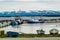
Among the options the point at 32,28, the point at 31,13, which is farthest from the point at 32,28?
the point at 31,13

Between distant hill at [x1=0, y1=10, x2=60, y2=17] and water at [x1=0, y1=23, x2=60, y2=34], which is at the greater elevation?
distant hill at [x1=0, y1=10, x2=60, y2=17]

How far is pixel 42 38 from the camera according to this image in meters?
10.5

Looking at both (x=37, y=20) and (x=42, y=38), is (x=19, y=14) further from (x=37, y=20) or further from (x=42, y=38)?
(x=42, y=38)

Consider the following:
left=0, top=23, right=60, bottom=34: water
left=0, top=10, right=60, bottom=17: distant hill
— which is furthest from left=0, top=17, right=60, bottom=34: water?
left=0, top=10, right=60, bottom=17: distant hill

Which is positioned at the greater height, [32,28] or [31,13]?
[31,13]

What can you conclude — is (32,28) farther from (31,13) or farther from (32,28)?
(31,13)

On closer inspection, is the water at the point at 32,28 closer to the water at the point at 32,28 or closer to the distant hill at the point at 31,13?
the water at the point at 32,28

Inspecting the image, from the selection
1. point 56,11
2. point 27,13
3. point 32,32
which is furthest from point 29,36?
point 56,11

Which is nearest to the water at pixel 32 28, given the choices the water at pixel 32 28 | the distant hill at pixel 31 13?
the water at pixel 32 28

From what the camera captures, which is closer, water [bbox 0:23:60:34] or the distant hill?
the distant hill

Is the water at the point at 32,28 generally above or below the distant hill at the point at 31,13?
below

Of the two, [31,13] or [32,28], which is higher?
[31,13]

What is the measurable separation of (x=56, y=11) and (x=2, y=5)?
2.87 m

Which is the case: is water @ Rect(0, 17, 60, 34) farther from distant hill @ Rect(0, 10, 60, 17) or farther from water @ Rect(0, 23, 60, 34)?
distant hill @ Rect(0, 10, 60, 17)
